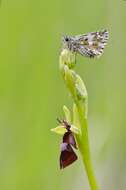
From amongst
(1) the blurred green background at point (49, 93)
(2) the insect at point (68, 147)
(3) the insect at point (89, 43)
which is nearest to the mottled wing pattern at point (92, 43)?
(3) the insect at point (89, 43)

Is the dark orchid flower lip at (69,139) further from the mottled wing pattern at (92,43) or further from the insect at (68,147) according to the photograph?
the mottled wing pattern at (92,43)

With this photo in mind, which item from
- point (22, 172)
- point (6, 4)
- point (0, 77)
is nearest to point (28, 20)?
point (6, 4)

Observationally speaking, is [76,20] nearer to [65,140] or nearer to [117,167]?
[117,167]

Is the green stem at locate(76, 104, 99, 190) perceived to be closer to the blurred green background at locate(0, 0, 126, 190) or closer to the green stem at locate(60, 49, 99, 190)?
the green stem at locate(60, 49, 99, 190)

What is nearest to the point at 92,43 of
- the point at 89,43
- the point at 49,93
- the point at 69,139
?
the point at 89,43

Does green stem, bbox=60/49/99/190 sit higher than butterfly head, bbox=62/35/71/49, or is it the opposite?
butterfly head, bbox=62/35/71/49

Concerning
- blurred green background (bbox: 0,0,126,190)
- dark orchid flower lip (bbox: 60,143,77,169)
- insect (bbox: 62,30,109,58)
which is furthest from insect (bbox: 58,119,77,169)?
blurred green background (bbox: 0,0,126,190)

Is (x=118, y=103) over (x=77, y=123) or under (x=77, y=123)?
over
